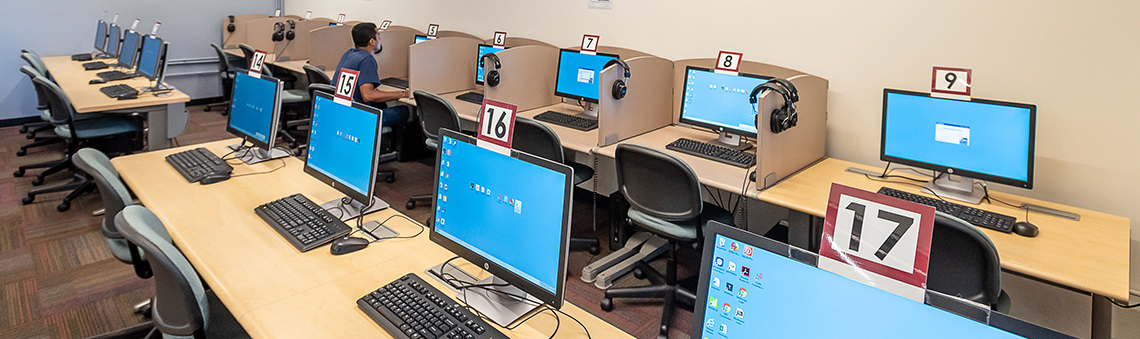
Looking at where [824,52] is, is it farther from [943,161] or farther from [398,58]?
[398,58]

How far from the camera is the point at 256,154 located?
8.27 feet

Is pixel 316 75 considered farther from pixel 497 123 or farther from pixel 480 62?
pixel 497 123

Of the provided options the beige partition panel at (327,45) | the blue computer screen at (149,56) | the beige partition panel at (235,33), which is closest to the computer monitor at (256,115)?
the blue computer screen at (149,56)

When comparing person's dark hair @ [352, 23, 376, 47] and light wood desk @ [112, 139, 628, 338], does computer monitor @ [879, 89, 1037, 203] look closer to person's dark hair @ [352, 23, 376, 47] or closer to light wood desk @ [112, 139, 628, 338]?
light wood desk @ [112, 139, 628, 338]

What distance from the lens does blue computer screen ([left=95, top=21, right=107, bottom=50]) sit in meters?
5.67

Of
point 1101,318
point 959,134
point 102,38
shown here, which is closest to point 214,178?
point 959,134

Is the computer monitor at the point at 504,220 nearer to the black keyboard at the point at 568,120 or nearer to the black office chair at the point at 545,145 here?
the black office chair at the point at 545,145

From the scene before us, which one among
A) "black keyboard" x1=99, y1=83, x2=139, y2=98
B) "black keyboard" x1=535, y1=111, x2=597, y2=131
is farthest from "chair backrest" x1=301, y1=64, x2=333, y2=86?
"black keyboard" x1=535, y1=111, x2=597, y2=131

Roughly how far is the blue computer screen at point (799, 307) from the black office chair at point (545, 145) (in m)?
1.76

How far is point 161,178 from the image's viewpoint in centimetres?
223

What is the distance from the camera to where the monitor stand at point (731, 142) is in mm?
2823

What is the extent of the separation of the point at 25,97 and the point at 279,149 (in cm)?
489

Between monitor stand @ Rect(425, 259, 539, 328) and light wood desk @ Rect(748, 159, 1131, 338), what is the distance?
2.46ft

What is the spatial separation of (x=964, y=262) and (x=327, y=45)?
5.04 m
